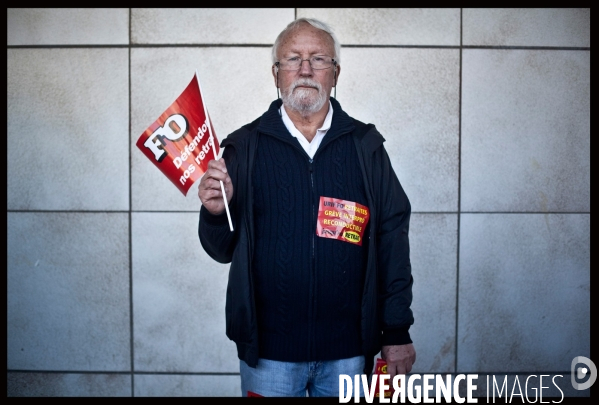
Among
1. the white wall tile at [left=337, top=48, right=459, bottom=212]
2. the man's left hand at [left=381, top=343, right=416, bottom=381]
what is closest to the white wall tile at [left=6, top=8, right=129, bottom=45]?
the white wall tile at [left=337, top=48, right=459, bottom=212]

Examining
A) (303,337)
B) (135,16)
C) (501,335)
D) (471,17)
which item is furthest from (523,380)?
(135,16)

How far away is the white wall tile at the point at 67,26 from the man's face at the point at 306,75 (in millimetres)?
1677

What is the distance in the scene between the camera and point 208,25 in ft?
12.1

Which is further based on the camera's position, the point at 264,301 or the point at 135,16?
the point at 135,16

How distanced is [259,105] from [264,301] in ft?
5.82

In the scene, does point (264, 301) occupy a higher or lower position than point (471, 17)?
lower

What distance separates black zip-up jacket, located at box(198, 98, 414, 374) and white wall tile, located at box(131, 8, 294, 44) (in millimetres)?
1421

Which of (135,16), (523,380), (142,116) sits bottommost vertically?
(523,380)

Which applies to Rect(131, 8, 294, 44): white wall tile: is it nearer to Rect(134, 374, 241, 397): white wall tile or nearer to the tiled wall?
the tiled wall

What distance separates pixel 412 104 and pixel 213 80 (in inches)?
54.7

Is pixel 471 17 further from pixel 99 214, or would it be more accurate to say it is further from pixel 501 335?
pixel 99 214

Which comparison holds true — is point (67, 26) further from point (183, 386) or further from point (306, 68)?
point (183, 386)

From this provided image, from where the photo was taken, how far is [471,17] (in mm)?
3691

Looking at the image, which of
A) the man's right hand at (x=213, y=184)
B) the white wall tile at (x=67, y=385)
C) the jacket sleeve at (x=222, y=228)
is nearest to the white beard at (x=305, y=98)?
the jacket sleeve at (x=222, y=228)
